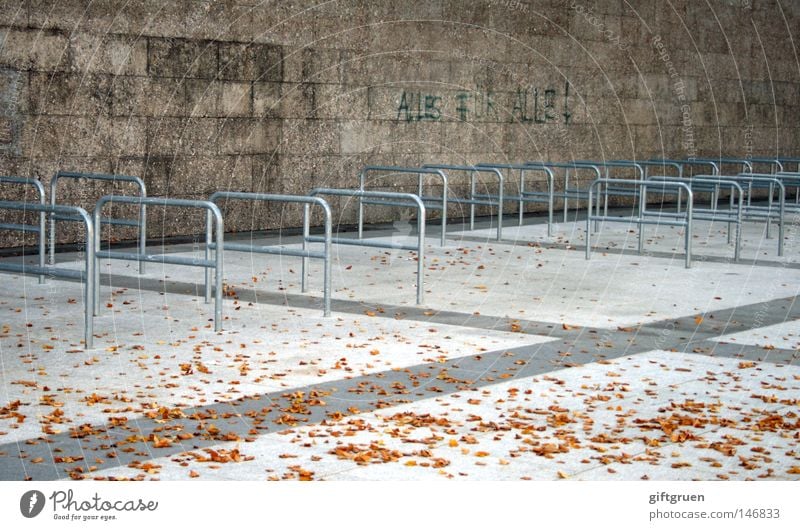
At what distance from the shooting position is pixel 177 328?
29.6 ft

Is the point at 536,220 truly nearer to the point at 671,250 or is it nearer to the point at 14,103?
the point at 671,250

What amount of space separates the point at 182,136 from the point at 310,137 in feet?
6.89

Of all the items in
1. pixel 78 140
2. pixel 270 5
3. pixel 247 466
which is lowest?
pixel 247 466

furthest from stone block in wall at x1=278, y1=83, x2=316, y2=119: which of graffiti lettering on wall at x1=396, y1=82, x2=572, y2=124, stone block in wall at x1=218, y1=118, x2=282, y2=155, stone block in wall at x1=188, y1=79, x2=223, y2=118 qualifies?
graffiti lettering on wall at x1=396, y1=82, x2=572, y2=124

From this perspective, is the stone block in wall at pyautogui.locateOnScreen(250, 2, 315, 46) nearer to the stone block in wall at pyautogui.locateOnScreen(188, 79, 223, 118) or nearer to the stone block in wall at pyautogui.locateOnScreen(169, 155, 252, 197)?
the stone block in wall at pyautogui.locateOnScreen(188, 79, 223, 118)

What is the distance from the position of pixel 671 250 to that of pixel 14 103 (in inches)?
289

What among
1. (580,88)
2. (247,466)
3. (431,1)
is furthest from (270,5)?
(247,466)

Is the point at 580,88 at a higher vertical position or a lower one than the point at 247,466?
higher

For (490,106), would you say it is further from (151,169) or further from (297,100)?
(151,169)

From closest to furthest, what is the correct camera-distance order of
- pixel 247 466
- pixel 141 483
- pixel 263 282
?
pixel 141 483 < pixel 247 466 < pixel 263 282

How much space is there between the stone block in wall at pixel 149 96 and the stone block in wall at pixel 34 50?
73cm

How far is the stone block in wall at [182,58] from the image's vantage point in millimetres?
14656

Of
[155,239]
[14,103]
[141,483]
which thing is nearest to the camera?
[141,483]

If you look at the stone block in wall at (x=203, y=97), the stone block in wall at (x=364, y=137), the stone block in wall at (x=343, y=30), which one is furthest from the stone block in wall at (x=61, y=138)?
the stone block in wall at (x=364, y=137)
